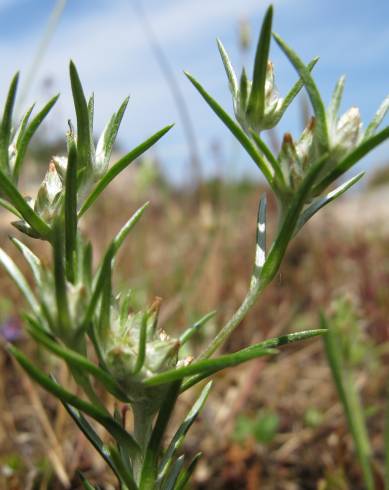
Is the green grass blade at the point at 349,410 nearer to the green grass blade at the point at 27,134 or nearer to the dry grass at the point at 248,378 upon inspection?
the dry grass at the point at 248,378

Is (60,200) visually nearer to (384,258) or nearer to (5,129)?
(5,129)

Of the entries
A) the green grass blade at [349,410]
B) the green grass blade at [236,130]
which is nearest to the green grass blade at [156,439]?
the green grass blade at [236,130]

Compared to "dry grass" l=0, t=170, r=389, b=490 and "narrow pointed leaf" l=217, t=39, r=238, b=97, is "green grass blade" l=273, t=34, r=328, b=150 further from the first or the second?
"dry grass" l=0, t=170, r=389, b=490

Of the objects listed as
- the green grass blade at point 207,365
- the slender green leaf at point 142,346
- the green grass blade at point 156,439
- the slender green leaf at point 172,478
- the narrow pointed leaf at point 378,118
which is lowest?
the slender green leaf at point 172,478

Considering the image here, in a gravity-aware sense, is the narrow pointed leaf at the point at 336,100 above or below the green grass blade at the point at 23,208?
below

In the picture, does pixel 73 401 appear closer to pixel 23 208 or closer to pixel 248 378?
pixel 23 208

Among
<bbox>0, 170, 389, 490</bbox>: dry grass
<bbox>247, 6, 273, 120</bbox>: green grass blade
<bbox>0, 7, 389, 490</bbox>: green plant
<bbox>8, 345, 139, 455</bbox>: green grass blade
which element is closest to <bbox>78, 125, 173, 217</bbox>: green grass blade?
<bbox>0, 7, 389, 490</bbox>: green plant
